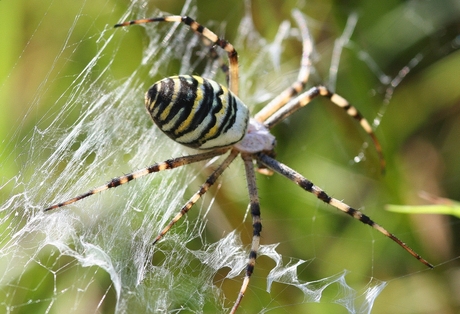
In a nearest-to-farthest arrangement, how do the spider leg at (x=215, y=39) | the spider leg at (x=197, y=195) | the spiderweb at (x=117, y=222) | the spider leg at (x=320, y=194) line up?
the spiderweb at (x=117, y=222)
the spider leg at (x=197, y=195)
the spider leg at (x=320, y=194)
the spider leg at (x=215, y=39)

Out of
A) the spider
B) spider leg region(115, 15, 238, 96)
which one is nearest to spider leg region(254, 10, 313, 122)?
the spider

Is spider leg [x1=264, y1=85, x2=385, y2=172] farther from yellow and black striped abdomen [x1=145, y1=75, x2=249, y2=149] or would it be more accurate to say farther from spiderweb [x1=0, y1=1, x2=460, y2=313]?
yellow and black striped abdomen [x1=145, y1=75, x2=249, y2=149]

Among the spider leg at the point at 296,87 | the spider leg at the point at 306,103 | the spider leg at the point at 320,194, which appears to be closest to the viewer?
the spider leg at the point at 320,194

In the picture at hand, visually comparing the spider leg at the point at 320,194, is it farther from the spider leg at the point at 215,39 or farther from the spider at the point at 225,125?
the spider leg at the point at 215,39

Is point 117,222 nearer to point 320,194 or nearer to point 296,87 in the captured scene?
point 320,194

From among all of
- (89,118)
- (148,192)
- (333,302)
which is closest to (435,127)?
(333,302)

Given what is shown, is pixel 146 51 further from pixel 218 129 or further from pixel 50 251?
pixel 50 251

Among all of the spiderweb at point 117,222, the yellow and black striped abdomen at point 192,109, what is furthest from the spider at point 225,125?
the spiderweb at point 117,222
